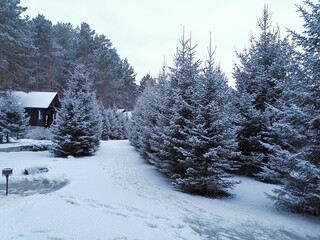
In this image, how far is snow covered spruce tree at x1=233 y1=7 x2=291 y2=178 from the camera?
12.9 metres

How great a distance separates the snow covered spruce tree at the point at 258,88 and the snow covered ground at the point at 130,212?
2209mm

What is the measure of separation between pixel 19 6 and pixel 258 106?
22.5 m

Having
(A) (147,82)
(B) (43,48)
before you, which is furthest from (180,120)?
(B) (43,48)

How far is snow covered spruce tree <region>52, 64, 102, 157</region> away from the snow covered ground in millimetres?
5724

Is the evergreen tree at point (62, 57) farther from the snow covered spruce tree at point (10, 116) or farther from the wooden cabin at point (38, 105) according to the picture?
the snow covered spruce tree at point (10, 116)

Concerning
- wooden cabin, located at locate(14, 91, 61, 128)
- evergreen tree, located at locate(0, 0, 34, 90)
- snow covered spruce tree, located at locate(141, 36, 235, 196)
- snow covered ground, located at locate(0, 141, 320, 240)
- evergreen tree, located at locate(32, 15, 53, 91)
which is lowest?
snow covered ground, located at locate(0, 141, 320, 240)

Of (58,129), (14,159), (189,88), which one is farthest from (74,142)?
(189,88)

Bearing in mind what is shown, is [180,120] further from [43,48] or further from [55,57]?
[55,57]

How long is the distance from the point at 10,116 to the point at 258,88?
19.3 metres

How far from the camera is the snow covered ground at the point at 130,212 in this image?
4992 mm

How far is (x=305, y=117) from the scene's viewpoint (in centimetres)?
724

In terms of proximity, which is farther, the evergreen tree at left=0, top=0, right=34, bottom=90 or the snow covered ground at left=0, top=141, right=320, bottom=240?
the evergreen tree at left=0, top=0, right=34, bottom=90

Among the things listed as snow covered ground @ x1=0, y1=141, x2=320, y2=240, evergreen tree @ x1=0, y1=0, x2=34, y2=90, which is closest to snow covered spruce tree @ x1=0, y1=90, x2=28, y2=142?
evergreen tree @ x1=0, y1=0, x2=34, y2=90

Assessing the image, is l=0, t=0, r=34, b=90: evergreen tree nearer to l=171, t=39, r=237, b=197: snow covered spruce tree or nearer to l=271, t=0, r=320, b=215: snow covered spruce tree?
l=171, t=39, r=237, b=197: snow covered spruce tree
